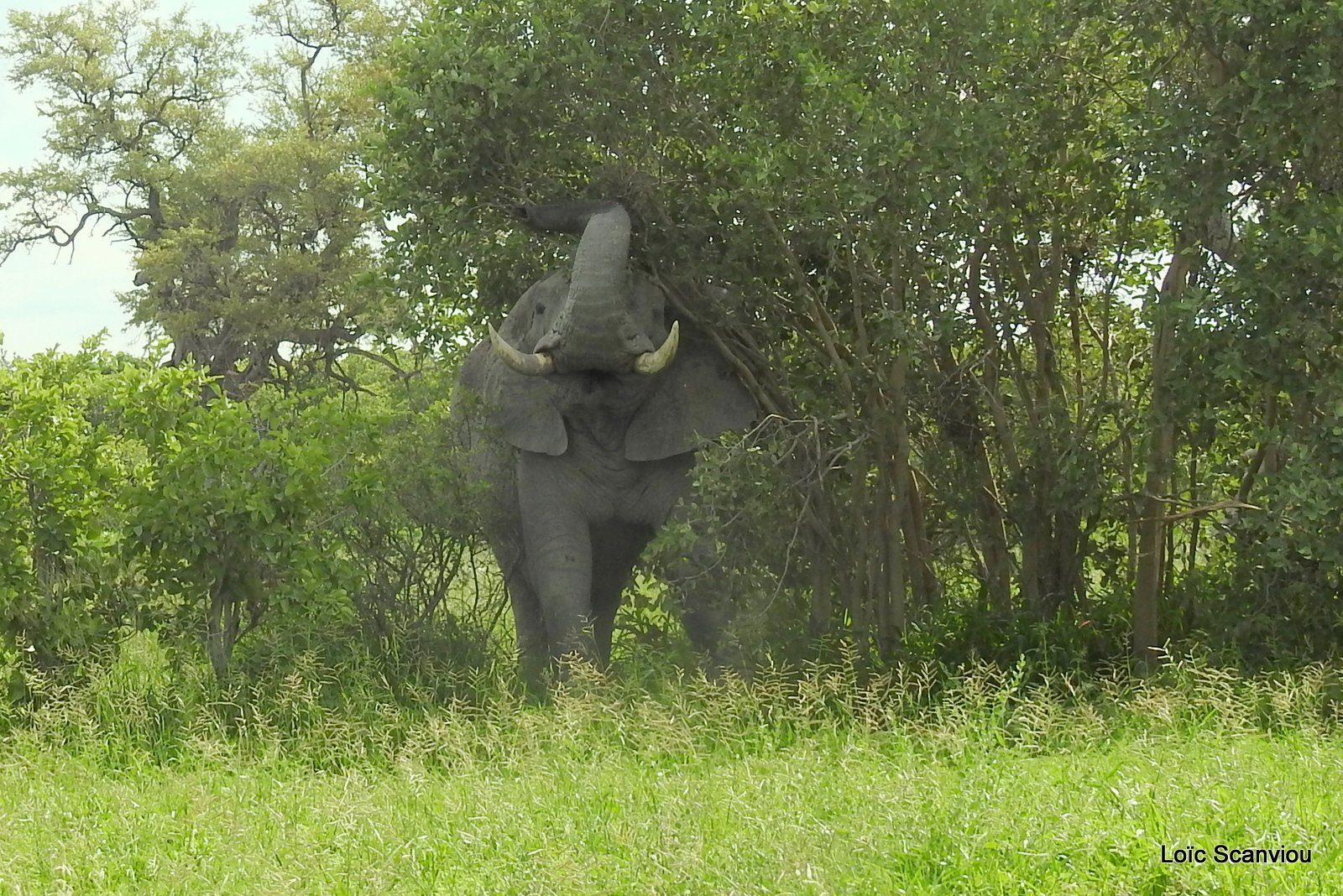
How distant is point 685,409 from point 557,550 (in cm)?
101

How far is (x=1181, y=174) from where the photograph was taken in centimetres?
792

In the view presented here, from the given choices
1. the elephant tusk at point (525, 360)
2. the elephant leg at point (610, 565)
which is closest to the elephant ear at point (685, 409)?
the elephant leg at point (610, 565)

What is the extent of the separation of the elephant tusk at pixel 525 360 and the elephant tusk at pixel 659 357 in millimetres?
459

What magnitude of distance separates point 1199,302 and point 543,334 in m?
3.34

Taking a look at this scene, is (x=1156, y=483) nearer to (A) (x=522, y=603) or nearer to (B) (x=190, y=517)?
(A) (x=522, y=603)

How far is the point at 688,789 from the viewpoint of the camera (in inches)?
244

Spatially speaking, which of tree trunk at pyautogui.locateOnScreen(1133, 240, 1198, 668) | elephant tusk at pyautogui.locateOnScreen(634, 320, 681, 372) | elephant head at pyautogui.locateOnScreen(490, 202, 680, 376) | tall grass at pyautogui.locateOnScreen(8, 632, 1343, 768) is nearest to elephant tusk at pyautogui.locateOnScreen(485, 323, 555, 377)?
elephant head at pyautogui.locateOnScreen(490, 202, 680, 376)

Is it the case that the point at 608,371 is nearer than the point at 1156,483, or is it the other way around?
the point at 1156,483

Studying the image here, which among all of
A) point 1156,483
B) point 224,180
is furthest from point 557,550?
point 224,180

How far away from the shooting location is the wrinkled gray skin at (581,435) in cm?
912

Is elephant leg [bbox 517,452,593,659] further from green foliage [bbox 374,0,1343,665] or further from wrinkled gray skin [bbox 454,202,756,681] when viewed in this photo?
green foliage [bbox 374,0,1343,665]

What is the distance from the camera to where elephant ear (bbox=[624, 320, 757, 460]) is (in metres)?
9.31

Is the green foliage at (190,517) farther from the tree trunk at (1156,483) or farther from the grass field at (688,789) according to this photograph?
the tree trunk at (1156,483)

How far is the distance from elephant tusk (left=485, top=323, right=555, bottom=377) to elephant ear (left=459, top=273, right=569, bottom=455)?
0.78 ft
